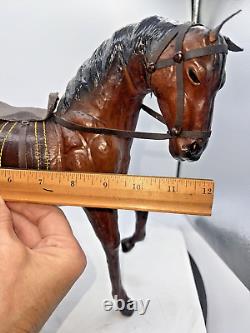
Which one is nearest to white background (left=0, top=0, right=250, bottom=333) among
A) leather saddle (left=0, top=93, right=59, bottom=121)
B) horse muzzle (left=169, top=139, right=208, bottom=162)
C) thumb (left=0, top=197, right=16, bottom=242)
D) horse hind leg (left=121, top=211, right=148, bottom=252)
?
horse hind leg (left=121, top=211, right=148, bottom=252)

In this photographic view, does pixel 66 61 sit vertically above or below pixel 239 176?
above

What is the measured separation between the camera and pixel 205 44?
2.21 ft

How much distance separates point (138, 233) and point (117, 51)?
0.62m

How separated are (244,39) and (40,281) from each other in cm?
91

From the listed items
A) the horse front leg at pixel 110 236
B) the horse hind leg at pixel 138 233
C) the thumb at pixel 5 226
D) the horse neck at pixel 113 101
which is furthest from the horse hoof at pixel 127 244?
the thumb at pixel 5 226

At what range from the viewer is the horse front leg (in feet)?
2.77

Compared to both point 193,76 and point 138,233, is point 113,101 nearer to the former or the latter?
point 193,76

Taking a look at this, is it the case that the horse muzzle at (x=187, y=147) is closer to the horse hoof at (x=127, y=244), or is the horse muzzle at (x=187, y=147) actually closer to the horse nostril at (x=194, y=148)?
the horse nostril at (x=194, y=148)

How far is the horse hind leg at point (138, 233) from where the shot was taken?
3.68ft

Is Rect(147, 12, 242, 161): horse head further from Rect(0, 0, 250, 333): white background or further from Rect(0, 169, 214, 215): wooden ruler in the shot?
Rect(0, 0, 250, 333): white background

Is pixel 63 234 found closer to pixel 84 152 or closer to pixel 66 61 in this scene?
pixel 84 152

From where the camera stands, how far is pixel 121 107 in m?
0.81

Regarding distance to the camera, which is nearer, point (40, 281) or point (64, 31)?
point (40, 281)

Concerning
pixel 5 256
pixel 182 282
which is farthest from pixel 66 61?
pixel 5 256
